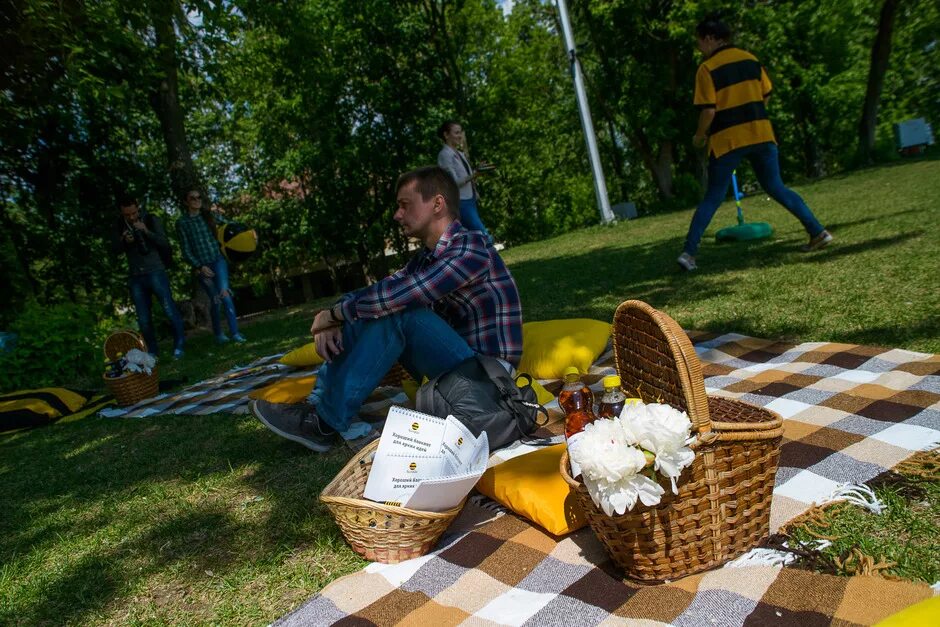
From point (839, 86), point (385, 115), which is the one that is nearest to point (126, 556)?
point (385, 115)

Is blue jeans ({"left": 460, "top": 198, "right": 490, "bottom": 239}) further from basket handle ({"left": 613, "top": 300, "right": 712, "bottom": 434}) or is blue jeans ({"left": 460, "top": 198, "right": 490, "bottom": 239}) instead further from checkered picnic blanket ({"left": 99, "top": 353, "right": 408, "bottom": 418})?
basket handle ({"left": 613, "top": 300, "right": 712, "bottom": 434})

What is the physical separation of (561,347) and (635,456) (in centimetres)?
236

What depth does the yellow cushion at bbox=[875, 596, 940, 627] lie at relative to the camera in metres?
1.01

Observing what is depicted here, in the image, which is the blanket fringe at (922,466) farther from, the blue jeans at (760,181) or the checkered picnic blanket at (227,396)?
the blue jeans at (760,181)

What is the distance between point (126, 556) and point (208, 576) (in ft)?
1.65

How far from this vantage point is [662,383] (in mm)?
1822

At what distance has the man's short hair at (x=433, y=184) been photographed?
2.92m

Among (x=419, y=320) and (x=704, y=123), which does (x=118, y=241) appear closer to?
(x=419, y=320)

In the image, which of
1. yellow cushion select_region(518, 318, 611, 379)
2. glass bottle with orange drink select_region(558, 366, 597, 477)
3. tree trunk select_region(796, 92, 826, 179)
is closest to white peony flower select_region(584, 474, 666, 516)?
glass bottle with orange drink select_region(558, 366, 597, 477)

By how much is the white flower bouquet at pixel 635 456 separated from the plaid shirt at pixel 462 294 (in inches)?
51.1

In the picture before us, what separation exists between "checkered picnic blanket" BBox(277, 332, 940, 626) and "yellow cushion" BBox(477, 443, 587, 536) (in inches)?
2.1

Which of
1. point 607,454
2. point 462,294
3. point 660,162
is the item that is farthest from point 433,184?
point 660,162

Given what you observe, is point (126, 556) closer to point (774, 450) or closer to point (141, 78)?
point (774, 450)

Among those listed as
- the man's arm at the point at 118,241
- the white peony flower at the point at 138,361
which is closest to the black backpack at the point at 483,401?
the white peony flower at the point at 138,361
